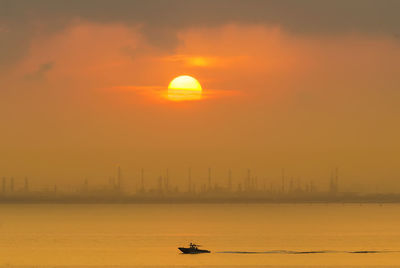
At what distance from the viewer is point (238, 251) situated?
19312 centimetres

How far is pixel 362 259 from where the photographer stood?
17625 cm

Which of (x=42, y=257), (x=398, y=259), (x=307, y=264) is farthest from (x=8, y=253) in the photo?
(x=398, y=259)

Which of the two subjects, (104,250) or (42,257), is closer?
(42,257)

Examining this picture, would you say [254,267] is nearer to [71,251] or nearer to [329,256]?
[329,256]

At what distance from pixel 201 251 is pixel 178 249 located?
36.8 feet

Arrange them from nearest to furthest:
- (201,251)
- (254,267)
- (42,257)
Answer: (254,267) < (42,257) < (201,251)

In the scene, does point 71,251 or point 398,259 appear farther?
point 71,251

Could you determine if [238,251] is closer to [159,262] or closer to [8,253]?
[159,262]

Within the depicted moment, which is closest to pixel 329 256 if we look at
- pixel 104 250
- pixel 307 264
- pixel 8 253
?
pixel 307 264

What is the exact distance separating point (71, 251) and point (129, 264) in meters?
34.1

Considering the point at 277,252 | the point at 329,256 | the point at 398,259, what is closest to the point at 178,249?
the point at 277,252

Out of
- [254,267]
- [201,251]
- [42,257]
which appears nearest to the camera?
→ [254,267]

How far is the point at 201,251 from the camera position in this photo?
7397 inches

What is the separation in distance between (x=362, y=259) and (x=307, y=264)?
18.0 metres
